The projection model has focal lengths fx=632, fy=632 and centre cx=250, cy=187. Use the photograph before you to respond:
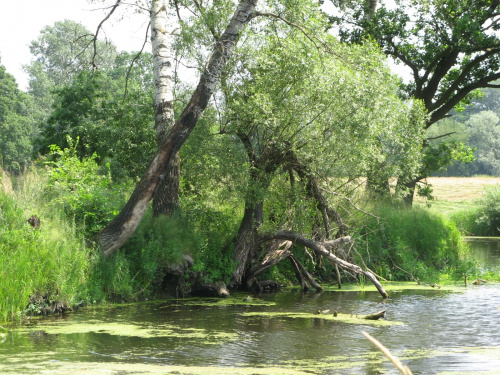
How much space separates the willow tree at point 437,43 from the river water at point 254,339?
11997 mm

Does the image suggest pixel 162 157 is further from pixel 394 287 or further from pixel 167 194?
pixel 394 287

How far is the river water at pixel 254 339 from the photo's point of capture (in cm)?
751

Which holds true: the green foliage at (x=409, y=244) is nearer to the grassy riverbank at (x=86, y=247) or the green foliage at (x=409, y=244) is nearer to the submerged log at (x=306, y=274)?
the grassy riverbank at (x=86, y=247)

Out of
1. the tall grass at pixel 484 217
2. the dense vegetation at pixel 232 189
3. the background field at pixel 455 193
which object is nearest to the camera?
the dense vegetation at pixel 232 189

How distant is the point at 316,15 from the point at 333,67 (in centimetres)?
196

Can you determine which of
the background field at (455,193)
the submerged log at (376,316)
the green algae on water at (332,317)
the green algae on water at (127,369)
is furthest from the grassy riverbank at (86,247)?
the background field at (455,193)

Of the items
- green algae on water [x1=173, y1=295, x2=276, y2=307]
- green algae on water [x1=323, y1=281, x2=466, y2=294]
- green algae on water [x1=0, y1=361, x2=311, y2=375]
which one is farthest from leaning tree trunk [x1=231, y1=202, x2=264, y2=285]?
green algae on water [x1=0, y1=361, x2=311, y2=375]

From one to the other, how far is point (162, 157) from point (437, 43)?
16105mm

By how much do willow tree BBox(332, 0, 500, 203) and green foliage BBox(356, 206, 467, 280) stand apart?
361cm

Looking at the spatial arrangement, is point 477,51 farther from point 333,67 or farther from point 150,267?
point 150,267

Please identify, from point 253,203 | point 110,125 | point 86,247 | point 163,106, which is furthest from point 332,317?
point 110,125

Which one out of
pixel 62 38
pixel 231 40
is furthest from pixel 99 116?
pixel 62 38

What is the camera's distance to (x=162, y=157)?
12562 mm

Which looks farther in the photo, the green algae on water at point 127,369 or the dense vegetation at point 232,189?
the dense vegetation at point 232,189
